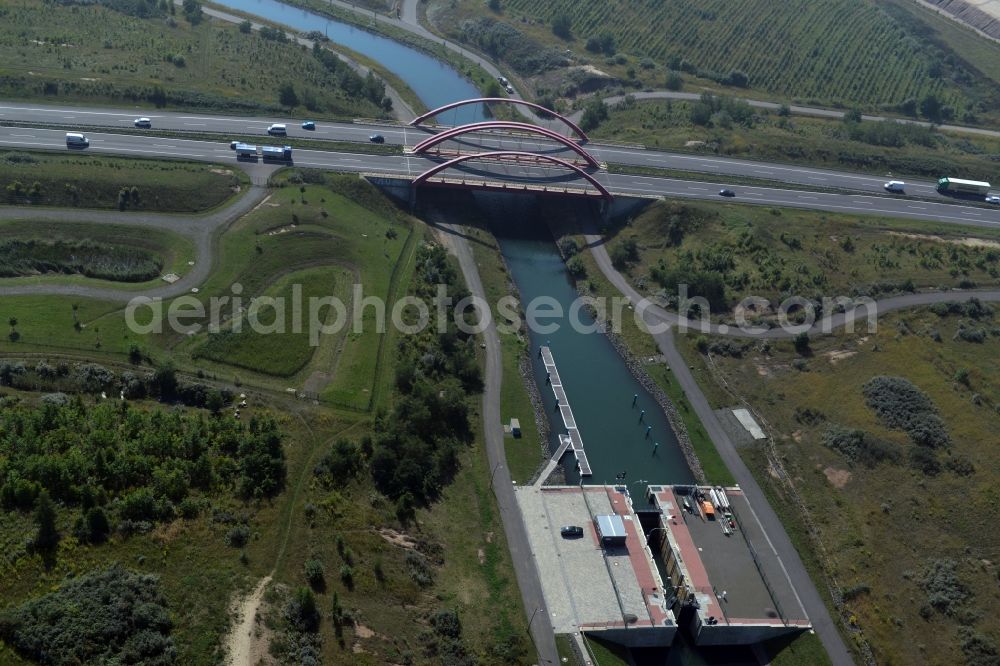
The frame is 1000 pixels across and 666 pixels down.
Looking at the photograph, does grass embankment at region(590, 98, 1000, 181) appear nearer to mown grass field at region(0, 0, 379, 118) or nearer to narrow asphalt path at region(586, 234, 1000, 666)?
narrow asphalt path at region(586, 234, 1000, 666)

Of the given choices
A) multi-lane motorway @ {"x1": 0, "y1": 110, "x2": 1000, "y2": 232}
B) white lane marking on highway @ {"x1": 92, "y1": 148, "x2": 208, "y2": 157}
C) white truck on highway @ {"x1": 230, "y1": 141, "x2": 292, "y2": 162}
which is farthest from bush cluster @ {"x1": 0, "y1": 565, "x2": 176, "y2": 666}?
multi-lane motorway @ {"x1": 0, "y1": 110, "x2": 1000, "y2": 232}

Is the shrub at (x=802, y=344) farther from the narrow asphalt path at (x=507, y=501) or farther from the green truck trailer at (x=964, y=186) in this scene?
the green truck trailer at (x=964, y=186)

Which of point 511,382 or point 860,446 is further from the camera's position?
point 511,382

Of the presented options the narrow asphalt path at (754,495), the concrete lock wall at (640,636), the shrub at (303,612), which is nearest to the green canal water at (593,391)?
the narrow asphalt path at (754,495)

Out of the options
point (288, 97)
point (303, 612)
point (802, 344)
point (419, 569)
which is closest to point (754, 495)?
point (802, 344)

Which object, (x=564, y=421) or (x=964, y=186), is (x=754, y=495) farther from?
(x=964, y=186)

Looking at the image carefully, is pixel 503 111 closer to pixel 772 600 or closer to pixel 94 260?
pixel 94 260

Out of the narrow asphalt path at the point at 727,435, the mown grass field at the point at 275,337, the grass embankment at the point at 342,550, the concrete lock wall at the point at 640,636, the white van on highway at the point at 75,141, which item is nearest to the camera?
the grass embankment at the point at 342,550
